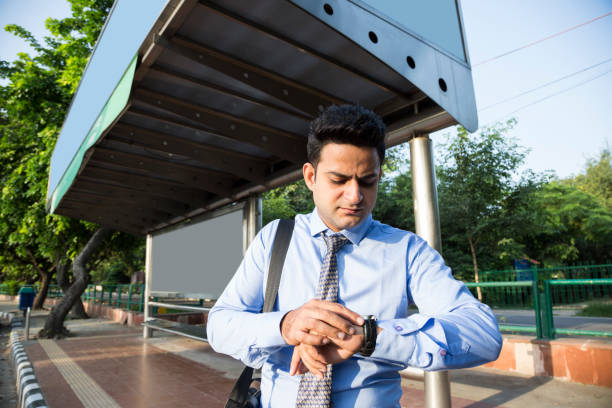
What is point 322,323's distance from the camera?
3.47 ft

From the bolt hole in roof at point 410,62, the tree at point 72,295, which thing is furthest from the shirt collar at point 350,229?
Answer: the tree at point 72,295

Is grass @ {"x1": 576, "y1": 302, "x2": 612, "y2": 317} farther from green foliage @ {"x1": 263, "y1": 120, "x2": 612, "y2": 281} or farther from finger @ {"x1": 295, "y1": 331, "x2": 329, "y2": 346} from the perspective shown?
finger @ {"x1": 295, "y1": 331, "x2": 329, "y2": 346}

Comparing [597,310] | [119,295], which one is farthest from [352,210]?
[119,295]

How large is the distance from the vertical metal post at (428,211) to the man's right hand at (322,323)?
86.0 inches

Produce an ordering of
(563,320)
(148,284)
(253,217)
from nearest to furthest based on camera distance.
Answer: (253,217)
(563,320)
(148,284)

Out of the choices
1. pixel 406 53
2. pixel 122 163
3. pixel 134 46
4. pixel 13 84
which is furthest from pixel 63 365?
pixel 13 84

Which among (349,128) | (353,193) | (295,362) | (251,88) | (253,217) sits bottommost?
(295,362)

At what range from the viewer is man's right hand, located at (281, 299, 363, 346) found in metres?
1.05

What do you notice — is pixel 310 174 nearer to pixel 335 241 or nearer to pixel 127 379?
pixel 335 241

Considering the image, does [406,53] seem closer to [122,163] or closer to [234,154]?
[234,154]

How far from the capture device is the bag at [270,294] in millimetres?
1492

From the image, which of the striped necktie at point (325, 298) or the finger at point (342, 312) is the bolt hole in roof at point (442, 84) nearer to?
the striped necktie at point (325, 298)

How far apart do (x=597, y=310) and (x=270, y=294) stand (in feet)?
40.2

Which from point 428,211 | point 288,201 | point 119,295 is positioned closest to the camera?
point 428,211
